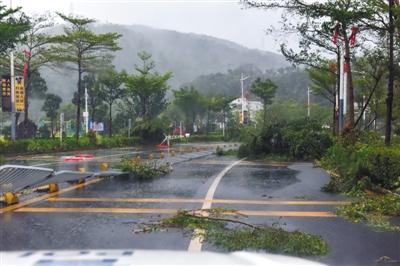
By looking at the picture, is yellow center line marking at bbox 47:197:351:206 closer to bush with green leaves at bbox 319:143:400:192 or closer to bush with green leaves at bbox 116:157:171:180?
bush with green leaves at bbox 319:143:400:192

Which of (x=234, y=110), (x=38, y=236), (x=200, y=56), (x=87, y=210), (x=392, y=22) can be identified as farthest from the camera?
(x=200, y=56)

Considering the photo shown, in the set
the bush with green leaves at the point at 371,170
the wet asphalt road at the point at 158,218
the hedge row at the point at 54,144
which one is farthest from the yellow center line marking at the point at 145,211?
the hedge row at the point at 54,144

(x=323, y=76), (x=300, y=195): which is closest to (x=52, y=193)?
(x=300, y=195)

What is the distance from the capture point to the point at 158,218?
826 cm

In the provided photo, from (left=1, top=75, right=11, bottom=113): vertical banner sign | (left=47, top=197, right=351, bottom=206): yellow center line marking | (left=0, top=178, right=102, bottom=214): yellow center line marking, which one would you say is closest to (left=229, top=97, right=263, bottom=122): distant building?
(left=1, top=75, right=11, bottom=113): vertical banner sign

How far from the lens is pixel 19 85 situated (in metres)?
29.4

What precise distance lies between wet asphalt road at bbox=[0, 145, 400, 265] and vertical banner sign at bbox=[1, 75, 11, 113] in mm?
17598

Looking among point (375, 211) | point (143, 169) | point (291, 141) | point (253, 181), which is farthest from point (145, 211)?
point (291, 141)

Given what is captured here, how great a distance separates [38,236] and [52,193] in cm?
412

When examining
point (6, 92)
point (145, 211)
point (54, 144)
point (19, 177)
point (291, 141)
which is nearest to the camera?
point (145, 211)

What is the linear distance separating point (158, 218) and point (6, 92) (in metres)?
23.2

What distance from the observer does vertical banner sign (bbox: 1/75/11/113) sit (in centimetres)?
2884

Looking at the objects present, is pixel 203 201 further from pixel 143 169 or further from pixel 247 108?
pixel 247 108

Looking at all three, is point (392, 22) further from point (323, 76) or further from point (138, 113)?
point (138, 113)
